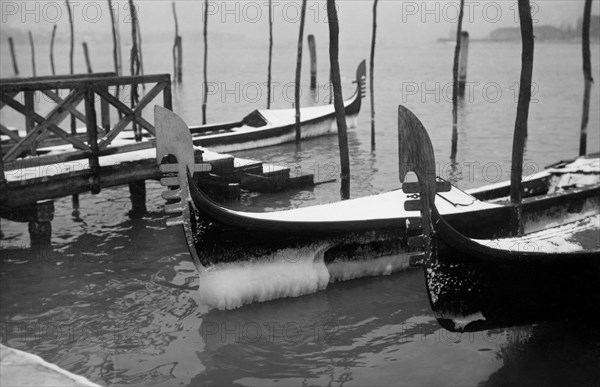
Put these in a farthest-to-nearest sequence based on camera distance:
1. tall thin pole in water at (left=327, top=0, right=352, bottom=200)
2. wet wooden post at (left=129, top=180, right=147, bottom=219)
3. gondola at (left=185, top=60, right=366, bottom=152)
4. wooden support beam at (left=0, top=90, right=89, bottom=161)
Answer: gondola at (left=185, top=60, right=366, bottom=152) < wet wooden post at (left=129, top=180, right=147, bottom=219) < tall thin pole in water at (left=327, top=0, right=352, bottom=200) < wooden support beam at (left=0, top=90, right=89, bottom=161)

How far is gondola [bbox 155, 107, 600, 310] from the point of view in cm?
625

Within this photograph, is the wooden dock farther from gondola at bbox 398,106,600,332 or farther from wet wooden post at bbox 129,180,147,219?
gondola at bbox 398,106,600,332

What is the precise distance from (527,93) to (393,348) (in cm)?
338

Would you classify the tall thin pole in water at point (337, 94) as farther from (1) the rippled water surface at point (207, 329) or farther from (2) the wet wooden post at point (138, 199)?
(2) the wet wooden post at point (138, 199)

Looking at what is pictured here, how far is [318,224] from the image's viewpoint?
6945 mm

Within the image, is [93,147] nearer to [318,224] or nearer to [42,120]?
[42,120]

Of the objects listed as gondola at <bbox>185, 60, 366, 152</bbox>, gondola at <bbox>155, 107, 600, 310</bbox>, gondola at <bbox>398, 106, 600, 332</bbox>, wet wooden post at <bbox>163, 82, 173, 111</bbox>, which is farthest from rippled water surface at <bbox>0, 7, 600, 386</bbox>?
gondola at <bbox>185, 60, 366, 152</bbox>

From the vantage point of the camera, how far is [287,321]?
657 cm

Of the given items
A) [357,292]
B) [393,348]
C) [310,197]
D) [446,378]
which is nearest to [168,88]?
[310,197]

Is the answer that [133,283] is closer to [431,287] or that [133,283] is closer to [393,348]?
[393,348]

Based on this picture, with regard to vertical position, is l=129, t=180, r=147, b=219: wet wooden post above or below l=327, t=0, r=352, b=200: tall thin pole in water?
below

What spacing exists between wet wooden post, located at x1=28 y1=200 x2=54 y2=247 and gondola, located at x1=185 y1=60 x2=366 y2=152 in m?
5.45

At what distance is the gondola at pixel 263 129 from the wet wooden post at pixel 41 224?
5.45 m

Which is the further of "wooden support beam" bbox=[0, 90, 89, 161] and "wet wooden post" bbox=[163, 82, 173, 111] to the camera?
"wet wooden post" bbox=[163, 82, 173, 111]
